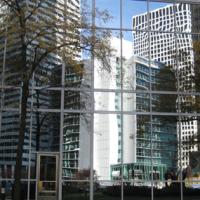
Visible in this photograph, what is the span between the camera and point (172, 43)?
76.7 ft

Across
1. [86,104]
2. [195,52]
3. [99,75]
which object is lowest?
[86,104]

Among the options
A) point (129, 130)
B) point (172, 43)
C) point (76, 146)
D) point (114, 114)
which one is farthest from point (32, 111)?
point (172, 43)

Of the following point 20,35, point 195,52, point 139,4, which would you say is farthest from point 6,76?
point 195,52

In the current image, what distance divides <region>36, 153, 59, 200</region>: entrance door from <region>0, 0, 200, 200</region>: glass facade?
42 mm

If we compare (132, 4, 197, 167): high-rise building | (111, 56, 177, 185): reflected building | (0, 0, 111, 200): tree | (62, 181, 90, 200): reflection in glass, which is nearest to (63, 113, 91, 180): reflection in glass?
(62, 181, 90, 200): reflection in glass

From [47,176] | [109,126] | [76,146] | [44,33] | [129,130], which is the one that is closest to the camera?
[44,33]

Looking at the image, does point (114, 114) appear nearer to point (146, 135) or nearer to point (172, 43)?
point (146, 135)

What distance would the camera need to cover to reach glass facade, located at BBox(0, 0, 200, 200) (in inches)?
808

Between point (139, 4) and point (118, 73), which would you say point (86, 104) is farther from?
point (139, 4)

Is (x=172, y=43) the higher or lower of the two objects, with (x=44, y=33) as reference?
higher

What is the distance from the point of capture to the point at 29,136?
68.1ft

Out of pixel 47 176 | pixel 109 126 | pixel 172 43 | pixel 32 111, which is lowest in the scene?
pixel 47 176

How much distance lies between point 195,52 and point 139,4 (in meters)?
3.56

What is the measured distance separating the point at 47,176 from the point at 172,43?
8.65m
